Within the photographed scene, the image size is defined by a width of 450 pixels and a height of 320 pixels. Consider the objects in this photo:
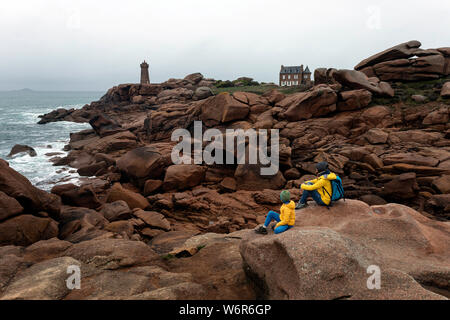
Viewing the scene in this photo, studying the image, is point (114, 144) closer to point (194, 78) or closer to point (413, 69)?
point (413, 69)

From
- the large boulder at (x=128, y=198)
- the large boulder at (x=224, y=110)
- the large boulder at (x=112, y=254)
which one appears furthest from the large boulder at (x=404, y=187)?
the large boulder at (x=128, y=198)

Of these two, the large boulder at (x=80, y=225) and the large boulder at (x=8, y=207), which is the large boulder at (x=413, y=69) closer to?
the large boulder at (x=80, y=225)

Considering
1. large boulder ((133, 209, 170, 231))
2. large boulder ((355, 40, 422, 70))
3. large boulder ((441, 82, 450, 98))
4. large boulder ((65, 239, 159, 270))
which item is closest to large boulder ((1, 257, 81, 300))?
large boulder ((65, 239, 159, 270))

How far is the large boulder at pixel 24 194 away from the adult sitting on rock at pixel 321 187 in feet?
33.7

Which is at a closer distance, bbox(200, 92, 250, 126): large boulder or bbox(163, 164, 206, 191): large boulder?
bbox(163, 164, 206, 191): large boulder

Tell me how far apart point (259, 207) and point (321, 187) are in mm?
7433

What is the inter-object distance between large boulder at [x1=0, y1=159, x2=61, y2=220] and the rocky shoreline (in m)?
0.05

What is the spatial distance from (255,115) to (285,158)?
308 inches

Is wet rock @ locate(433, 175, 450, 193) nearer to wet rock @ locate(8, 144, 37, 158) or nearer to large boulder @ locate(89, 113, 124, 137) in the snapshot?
large boulder @ locate(89, 113, 124, 137)

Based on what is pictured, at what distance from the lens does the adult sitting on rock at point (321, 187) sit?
7.49 metres

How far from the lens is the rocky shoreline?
15.5 ft
